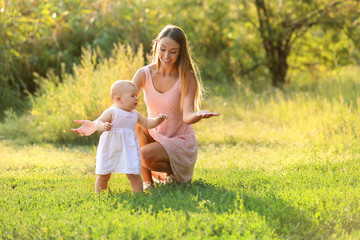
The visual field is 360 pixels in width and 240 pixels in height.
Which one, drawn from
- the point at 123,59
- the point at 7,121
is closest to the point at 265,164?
the point at 123,59

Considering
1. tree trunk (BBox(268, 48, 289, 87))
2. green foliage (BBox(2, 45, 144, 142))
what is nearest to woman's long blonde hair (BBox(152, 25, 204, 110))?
green foliage (BBox(2, 45, 144, 142))

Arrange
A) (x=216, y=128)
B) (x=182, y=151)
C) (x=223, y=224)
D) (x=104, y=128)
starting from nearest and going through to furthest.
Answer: (x=223, y=224) → (x=104, y=128) → (x=182, y=151) → (x=216, y=128)

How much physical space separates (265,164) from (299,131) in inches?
74.7

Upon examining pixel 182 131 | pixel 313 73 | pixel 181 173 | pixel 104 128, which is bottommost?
pixel 313 73

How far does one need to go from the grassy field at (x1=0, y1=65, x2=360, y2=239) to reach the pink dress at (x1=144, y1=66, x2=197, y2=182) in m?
0.20

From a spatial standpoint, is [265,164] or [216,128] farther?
[216,128]

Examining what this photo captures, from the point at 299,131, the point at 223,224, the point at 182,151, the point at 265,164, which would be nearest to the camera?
the point at 223,224

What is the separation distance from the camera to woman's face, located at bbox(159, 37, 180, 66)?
4375 mm

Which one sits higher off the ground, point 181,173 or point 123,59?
point 123,59

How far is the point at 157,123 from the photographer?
4.31 m

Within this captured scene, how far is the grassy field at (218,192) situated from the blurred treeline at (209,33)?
3516 millimetres

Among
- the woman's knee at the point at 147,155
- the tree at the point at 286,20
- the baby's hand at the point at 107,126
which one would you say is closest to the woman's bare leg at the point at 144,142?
the woman's knee at the point at 147,155

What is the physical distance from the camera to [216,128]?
7.75 m

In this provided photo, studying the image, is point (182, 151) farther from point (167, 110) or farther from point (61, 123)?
point (61, 123)
